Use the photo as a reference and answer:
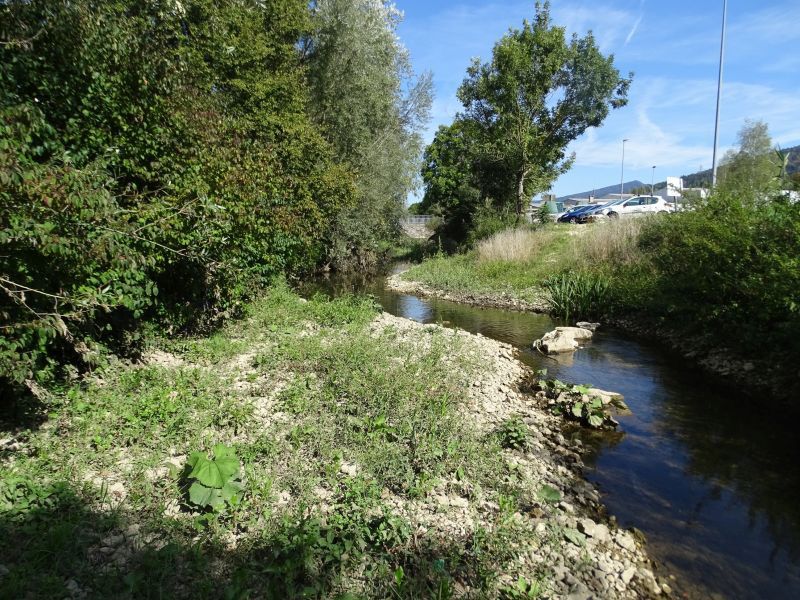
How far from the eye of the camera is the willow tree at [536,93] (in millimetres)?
25141

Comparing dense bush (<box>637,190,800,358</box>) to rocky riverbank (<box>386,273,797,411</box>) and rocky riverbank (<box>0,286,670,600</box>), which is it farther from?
rocky riverbank (<box>0,286,670,600</box>)

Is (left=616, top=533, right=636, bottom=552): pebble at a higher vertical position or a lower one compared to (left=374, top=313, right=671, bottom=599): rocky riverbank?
lower

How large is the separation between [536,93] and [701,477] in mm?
24433

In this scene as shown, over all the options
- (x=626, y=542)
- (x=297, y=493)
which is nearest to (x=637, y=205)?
(x=626, y=542)

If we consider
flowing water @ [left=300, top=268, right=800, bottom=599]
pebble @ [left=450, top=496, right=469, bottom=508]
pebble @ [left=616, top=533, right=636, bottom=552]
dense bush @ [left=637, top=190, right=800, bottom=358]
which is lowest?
flowing water @ [left=300, top=268, right=800, bottom=599]

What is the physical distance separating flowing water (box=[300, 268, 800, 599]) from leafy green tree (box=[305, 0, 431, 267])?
1482 centimetres

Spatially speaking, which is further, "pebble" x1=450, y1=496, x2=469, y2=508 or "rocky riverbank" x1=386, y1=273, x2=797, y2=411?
"rocky riverbank" x1=386, y1=273, x2=797, y2=411

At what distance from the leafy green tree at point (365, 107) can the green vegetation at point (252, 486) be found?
15.0 meters

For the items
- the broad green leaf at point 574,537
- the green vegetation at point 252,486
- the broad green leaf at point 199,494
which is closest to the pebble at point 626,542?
the broad green leaf at point 574,537

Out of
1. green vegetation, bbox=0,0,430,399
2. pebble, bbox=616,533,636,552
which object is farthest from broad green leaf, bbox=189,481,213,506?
pebble, bbox=616,533,636,552

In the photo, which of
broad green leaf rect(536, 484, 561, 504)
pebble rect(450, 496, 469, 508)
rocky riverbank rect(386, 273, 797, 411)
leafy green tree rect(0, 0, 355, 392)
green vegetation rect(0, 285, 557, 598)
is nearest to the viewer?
green vegetation rect(0, 285, 557, 598)

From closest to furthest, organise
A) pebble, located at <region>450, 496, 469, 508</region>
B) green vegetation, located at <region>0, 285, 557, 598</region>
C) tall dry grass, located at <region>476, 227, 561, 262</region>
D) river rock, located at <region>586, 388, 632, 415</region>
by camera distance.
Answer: green vegetation, located at <region>0, 285, 557, 598</region>, pebble, located at <region>450, 496, 469, 508</region>, river rock, located at <region>586, 388, 632, 415</region>, tall dry grass, located at <region>476, 227, 561, 262</region>

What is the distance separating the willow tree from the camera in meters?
25.1

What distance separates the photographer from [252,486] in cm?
447
